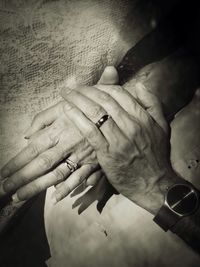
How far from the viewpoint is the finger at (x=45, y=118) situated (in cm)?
105

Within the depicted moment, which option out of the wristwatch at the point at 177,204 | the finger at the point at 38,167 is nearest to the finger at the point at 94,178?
the finger at the point at 38,167

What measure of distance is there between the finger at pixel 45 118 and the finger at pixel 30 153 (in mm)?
86

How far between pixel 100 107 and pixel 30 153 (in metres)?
0.29

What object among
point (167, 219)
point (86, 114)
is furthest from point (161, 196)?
point (86, 114)

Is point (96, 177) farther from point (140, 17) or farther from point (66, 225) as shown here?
point (140, 17)

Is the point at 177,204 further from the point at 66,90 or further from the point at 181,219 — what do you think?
the point at 66,90

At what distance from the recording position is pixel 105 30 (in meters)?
1.12

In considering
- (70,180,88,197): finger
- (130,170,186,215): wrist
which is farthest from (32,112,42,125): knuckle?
(130,170,186,215): wrist

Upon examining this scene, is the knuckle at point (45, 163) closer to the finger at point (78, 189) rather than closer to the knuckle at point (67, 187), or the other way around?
the knuckle at point (67, 187)

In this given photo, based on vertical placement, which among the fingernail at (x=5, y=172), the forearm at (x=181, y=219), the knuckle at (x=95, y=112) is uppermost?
the knuckle at (x=95, y=112)

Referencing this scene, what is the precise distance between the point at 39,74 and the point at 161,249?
0.79m

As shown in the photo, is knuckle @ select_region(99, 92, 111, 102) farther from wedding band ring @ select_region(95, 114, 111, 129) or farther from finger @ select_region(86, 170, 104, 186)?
finger @ select_region(86, 170, 104, 186)

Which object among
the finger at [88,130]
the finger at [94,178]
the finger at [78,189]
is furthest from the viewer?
the finger at [78,189]

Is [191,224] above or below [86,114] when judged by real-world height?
below
